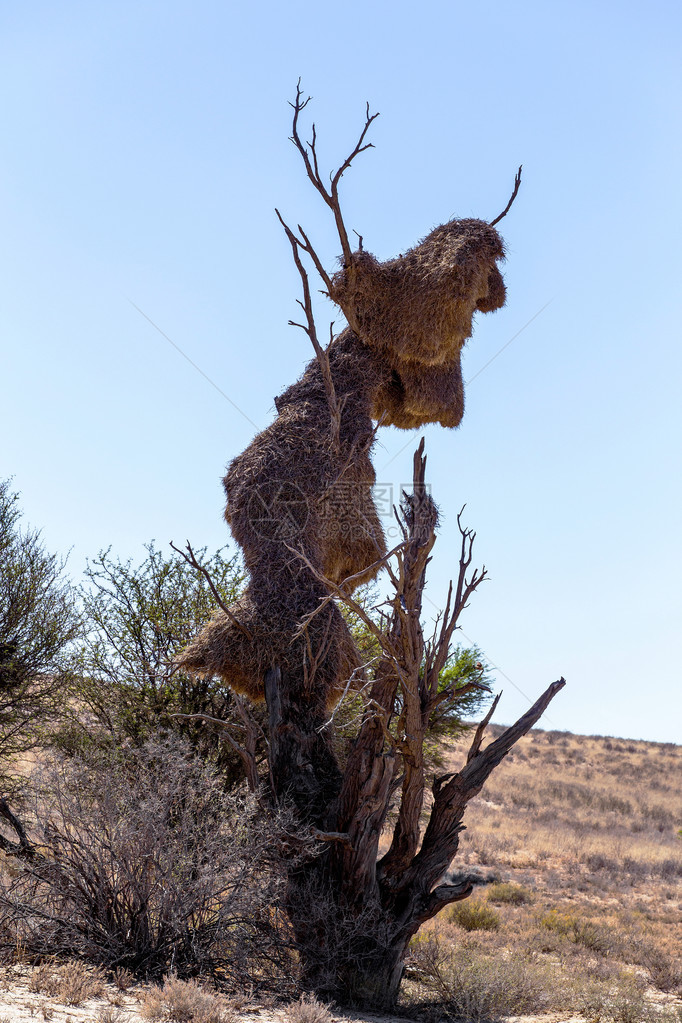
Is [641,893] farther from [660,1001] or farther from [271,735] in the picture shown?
[271,735]

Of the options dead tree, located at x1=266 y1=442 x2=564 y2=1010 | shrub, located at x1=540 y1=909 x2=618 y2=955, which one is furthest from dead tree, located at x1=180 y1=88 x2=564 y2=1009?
shrub, located at x1=540 y1=909 x2=618 y2=955

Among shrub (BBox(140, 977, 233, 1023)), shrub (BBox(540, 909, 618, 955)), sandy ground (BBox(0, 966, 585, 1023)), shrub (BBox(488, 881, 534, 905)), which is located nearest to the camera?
sandy ground (BBox(0, 966, 585, 1023))

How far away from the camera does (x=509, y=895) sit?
50.8ft

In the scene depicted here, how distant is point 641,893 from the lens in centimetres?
1741

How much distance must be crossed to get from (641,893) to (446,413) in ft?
41.2

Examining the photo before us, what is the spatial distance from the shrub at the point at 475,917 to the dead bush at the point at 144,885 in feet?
21.6

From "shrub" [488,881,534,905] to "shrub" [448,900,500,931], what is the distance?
166 cm

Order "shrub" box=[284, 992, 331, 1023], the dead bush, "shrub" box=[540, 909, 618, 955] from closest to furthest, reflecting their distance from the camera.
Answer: "shrub" box=[284, 992, 331, 1023] → the dead bush → "shrub" box=[540, 909, 618, 955]

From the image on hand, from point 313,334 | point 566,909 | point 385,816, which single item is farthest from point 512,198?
point 566,909

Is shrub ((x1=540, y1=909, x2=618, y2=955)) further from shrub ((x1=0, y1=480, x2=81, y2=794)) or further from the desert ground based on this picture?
shrub ((x1=0, y1=480, x2=81, y2=794))

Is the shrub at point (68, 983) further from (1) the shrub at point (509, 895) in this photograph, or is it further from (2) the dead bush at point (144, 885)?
(1) the shrub at point (509, 895)

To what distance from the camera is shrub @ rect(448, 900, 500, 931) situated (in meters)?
13.1

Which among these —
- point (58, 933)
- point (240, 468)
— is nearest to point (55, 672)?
point (240, 468)

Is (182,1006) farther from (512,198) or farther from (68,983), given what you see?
(512,198)
